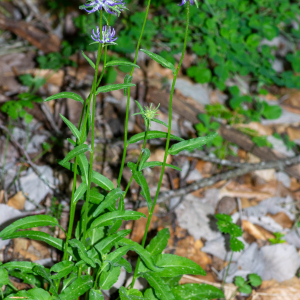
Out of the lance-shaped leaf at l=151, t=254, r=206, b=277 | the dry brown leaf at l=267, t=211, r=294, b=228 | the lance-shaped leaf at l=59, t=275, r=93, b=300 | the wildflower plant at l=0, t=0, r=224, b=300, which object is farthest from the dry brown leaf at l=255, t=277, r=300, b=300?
the lance-shaped leaf at l=59, t=275, r=93, b=300

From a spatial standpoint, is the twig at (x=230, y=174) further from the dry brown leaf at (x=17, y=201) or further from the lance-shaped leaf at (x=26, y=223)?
the lance-shaped leaf at (x=26, y=223)

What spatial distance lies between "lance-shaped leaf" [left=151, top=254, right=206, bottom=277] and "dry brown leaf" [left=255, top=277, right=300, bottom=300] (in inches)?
35.9

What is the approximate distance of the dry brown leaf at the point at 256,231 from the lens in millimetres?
2877

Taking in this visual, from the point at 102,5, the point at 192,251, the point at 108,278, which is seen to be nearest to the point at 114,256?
the point at 108,278

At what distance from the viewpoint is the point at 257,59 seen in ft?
12.3

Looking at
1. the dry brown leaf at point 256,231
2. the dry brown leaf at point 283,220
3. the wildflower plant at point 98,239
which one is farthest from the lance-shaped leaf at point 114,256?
the dry brown leaf at point 283,220

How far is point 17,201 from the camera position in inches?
105

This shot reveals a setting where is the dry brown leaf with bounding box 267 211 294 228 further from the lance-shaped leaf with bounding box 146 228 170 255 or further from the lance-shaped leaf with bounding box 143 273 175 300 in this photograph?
the lance-shaped leaf with bounding box 143 273 175 300

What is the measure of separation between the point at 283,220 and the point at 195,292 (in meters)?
1.46

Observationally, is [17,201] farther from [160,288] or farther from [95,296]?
[160,288]

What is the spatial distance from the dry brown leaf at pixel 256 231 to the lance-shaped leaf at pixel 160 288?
4.61 feet

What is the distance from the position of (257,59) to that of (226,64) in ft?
1.30

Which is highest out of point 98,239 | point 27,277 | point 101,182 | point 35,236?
point 101,182

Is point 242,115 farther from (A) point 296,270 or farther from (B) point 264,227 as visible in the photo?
(A) point 296,270
